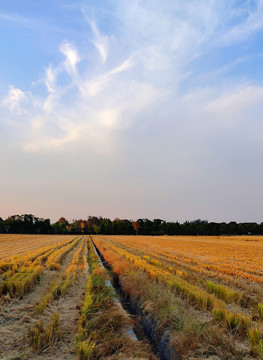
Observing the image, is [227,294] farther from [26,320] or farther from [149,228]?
[149,228]

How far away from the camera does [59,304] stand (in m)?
7.92

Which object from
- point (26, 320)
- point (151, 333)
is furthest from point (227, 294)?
point (26, 320)

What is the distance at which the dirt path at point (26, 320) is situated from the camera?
16.1ft

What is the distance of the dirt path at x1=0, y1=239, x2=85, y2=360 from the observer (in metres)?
4.91

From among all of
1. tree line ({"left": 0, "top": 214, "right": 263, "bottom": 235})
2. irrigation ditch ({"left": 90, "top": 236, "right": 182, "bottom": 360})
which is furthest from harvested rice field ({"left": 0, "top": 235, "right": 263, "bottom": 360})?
tree line ({"left": 0, "top": 214, "right": 263, "bottom": 235})

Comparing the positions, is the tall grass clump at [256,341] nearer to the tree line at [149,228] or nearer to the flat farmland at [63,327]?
the flat farmland at [63,327]

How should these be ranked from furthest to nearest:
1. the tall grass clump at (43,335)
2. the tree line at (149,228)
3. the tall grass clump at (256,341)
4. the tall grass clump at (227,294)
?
the tree line at (149,228) < the tall grass clump at (227,294) < the tall grass clump at (43,335) < the tall grass clump at (256,341)

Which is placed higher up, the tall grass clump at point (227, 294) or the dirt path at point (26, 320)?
the tall grass clump at point (227, 294)

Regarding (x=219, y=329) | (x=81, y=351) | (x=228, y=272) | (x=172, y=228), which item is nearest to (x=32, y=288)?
(x=81, y=351)

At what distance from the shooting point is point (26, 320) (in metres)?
6.45

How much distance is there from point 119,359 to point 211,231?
139258 mm

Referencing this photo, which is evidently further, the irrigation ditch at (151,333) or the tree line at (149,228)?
the tree line at (149,228)

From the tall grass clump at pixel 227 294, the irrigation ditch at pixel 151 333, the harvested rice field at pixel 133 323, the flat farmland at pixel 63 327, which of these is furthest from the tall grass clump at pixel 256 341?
the tall grass clump at pixel 227 294

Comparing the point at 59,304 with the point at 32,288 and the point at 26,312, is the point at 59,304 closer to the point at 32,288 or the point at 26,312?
the point at 26,312
